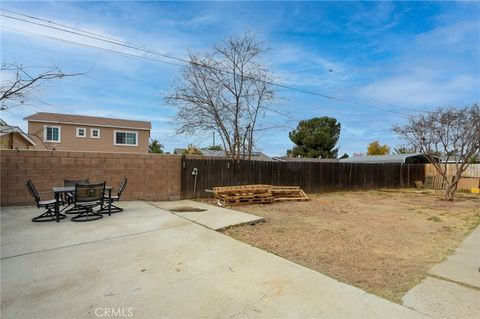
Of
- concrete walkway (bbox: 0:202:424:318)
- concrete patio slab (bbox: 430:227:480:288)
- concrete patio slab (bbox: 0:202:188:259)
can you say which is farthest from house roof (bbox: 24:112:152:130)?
concrete patio slab (bbox: 430:227:480:288)

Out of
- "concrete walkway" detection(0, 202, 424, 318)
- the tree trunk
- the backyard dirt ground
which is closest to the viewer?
"concrete walkway" detection(0, 202, 424, 318)

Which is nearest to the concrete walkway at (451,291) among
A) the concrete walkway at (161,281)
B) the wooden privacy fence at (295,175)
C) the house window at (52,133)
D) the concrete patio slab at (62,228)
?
the concrete walkway at (161,281)

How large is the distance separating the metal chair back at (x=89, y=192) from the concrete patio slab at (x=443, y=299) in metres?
6.22

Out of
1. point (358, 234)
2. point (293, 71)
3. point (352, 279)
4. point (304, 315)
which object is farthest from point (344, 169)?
point (304, 315)

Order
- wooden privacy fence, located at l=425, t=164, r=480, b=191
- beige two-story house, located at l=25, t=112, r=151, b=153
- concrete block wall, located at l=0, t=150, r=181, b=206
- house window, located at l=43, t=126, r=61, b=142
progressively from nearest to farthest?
concrete block wall, located at l=0, t=150, r=181, b=206
wooden privacy fence, located at l=425, t=164, r=480, b=191
beige two-story house, located at l=25, t=112, r=151, b=153
house window, located at l=43, t=126, r=61, b=142

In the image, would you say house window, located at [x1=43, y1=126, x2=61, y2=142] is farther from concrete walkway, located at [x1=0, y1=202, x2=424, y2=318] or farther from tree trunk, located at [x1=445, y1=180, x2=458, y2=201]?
tree trunk, located at [x1=445, y1=180, x2=458, y2=201]

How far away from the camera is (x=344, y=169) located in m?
17.0

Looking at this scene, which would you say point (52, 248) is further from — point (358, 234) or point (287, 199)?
point (287, 199)

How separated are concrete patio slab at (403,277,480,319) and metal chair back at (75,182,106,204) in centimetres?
622

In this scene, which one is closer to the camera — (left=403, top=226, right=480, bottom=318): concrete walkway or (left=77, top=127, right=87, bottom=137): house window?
(left=403, top=226, right=480, bottom=318): concrete walkway

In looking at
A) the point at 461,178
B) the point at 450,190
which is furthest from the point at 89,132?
the point at 461,178

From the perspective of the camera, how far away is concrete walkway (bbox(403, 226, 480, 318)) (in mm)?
2910

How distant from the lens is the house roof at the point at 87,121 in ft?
73.9

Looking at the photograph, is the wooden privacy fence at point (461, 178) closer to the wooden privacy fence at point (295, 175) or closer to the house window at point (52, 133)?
the wooden privacy fence at point (295, 175)
